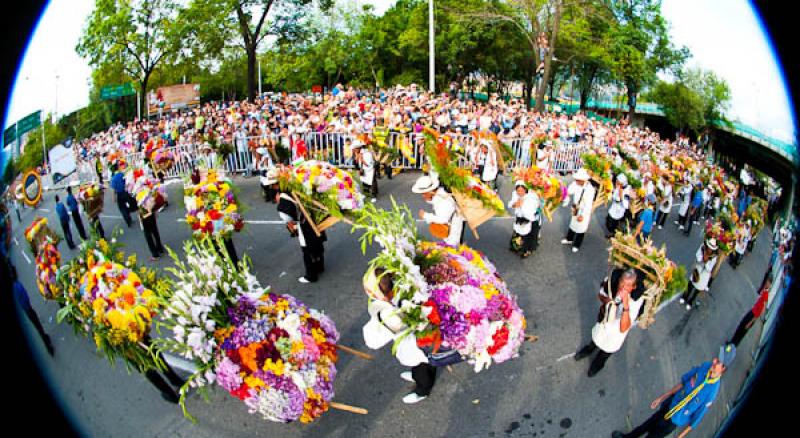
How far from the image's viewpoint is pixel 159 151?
549 cm

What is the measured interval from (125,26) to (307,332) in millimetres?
2977

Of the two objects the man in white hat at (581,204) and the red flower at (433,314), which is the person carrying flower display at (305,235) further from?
the man in white hat at (581,204)

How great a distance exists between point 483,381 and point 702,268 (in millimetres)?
2317

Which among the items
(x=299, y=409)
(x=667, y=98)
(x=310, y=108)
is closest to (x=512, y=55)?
(x=310, y=108)

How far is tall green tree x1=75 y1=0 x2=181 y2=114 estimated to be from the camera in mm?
3271

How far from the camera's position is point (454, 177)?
591cm

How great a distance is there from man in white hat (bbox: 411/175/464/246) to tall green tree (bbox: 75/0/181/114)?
323 centimetres

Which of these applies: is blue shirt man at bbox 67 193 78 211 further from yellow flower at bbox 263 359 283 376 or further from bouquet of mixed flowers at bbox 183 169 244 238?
yellow flower at bbox 263 359 283 376

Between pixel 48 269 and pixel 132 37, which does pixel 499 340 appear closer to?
pixel 48 269

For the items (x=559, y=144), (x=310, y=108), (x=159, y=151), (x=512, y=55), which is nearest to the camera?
(x=159, y=151)

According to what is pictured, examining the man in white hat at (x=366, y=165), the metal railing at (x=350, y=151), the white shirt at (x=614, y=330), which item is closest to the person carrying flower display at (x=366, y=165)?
the man in white hat at (x=366, y=165)

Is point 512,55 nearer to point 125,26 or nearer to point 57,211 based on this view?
point 125,26

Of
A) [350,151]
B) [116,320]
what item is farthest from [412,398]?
[350,151]

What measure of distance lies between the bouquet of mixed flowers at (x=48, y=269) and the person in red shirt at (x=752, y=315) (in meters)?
5.13
